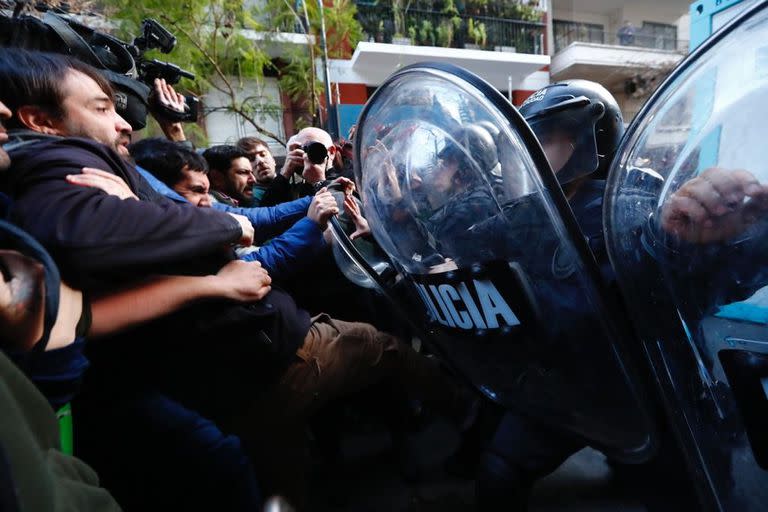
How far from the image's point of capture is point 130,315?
0.86 m

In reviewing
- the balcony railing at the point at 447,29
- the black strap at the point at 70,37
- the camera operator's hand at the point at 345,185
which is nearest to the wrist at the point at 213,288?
the camera operator's hand at the point at 345,185

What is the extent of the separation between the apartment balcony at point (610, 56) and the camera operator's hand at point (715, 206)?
513 inches

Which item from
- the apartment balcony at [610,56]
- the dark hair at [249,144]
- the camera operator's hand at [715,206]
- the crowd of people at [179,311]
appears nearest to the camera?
the camera operator's hand at [715,206]

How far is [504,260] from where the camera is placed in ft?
2.13

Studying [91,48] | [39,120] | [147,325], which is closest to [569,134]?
[147,325]

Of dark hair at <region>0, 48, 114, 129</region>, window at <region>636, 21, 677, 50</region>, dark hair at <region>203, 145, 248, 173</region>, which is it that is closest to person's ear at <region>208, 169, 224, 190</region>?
dark hair at <region>203, 145, 248, 173</region>

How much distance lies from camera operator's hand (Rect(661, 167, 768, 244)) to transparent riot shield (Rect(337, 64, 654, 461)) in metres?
0.13

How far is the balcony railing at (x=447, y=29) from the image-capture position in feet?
34.5

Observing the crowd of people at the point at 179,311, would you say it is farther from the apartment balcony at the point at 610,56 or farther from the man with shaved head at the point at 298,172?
the apartment balcony at the point at 610,56

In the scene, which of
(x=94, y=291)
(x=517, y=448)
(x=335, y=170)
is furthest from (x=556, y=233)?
(x=335, y=170)

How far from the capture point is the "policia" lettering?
0.66m

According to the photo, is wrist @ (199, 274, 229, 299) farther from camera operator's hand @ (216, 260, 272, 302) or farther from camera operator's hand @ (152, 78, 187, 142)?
camera operator's hand @ (152, 78, 187, 142)

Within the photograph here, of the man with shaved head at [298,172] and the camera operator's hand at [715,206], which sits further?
the man with shaved head at [298,172]

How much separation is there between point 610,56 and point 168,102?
43.5 feet
